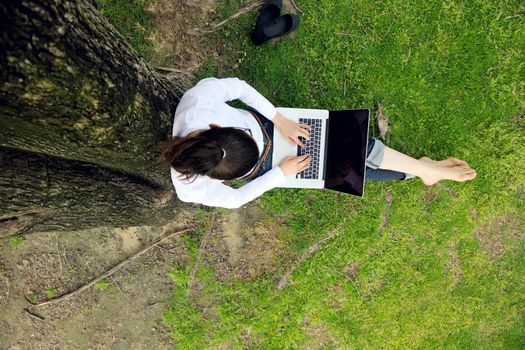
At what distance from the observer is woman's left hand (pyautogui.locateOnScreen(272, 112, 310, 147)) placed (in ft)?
11.7

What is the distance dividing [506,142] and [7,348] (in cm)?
584

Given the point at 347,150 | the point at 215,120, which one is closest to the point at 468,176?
the point at 347,150

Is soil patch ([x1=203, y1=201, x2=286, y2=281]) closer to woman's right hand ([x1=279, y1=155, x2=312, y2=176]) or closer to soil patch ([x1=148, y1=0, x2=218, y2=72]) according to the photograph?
woman's right hand ([x1=279, y1=155, x2=312, y2=176])

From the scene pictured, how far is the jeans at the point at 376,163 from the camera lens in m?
3.98

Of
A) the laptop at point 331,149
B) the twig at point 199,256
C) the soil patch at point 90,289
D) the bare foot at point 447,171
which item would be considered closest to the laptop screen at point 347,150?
the laptop at point 331,149

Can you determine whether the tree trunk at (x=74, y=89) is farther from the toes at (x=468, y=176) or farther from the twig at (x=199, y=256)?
the toes at (x=468, y=176)

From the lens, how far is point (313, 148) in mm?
3799

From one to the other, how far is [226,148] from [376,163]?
6.31 ft

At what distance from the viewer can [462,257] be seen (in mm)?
4668

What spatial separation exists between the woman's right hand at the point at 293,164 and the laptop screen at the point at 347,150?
0.99 feet

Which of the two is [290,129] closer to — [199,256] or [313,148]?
[313,148]

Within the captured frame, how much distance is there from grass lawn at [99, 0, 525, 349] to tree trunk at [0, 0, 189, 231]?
61.0 inches

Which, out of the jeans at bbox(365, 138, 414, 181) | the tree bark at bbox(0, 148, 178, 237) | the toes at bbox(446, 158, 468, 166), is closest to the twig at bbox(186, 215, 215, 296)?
the tree bark at bbox(0, 148, 178, 237)

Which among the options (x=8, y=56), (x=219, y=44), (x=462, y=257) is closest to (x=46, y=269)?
(x=219, y=44)
